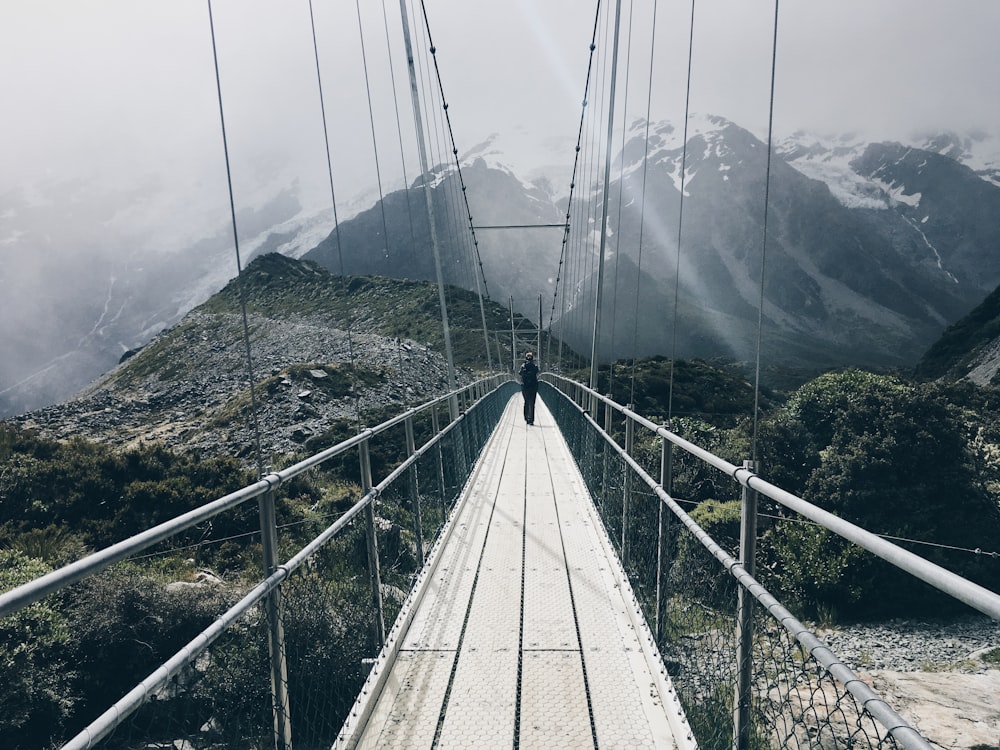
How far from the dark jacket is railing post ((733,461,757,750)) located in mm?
12153

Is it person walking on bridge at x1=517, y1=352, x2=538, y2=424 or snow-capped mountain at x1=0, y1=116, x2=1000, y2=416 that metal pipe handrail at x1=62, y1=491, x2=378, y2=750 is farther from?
snow-capped mountain at x1=0, y1=116, x2=1000, y2=416

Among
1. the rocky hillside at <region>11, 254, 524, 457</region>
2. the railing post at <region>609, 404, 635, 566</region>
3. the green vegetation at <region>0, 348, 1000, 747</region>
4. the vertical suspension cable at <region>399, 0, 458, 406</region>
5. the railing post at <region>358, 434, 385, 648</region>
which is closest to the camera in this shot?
the green vegetation at <region>0, 348, 1000, 747</region>

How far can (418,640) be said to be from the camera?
145 inches

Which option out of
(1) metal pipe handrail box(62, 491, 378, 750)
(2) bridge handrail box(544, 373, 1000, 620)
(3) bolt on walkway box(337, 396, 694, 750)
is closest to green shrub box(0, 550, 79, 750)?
(3) bolt on walkway box(337, 396, 694, 750)

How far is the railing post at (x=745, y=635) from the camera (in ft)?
6.91

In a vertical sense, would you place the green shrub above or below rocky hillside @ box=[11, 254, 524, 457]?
below

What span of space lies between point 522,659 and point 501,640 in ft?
0.87

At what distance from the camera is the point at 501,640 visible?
12.0 ft

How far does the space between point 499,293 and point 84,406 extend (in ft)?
362

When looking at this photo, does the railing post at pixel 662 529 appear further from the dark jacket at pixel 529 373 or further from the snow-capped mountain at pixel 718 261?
the snow-capped mountain at pixel 718 261

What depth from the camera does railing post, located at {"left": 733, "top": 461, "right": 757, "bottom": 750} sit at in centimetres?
211

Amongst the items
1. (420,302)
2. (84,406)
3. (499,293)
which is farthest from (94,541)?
(499,293)

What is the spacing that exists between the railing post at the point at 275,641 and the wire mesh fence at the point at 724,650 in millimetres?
1419

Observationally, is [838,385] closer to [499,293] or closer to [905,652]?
[905,652]
